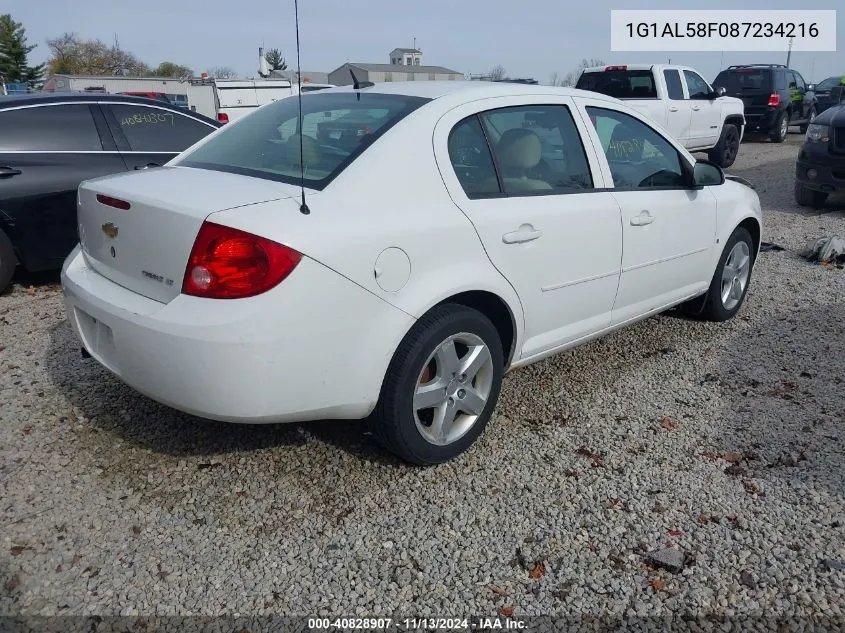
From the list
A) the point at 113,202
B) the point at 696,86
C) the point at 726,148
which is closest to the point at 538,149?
the point at 113,202

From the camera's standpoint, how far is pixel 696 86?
13422 millimetres

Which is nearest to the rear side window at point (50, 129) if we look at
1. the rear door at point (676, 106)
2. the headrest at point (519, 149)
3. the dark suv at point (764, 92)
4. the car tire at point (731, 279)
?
the headrest at point (519, 149)

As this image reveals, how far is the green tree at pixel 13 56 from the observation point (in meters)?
68.7

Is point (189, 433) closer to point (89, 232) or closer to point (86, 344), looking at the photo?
point (86, 344)

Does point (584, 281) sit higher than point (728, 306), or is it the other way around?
point (584, 281)

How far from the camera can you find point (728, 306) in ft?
16.5

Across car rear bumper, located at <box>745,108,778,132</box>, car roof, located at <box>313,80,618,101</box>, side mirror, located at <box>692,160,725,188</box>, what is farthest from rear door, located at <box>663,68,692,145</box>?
car roof, located at <box>313,80,618,101</box>

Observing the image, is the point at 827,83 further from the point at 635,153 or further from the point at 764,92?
the point at 635,153

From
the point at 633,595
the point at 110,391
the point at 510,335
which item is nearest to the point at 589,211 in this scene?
the point at 510,335

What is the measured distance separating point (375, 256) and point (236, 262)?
1.66 feet

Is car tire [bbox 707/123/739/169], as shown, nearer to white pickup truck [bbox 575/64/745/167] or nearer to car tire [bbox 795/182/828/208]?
white pickup truck [bbox 575/64/745/167]

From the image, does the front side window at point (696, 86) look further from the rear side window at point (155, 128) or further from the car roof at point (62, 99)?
the car roof at point (62, 99)

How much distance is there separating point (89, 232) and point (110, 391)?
42.2 inches

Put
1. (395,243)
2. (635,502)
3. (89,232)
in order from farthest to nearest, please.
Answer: (89,232) → (635,502) → (395,243)
